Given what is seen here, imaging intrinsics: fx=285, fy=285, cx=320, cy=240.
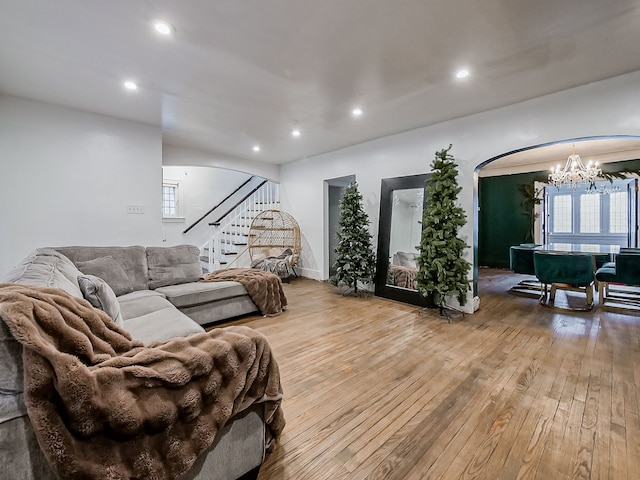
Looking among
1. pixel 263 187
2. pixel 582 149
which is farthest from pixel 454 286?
pixel 263 187

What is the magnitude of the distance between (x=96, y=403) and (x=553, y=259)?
17.2 ft

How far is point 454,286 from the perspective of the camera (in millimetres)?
3635

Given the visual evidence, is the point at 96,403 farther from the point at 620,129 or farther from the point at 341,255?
the point at 620,129

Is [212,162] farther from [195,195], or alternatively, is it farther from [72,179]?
[72,179]

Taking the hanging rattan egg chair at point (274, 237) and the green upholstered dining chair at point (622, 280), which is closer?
the green upholstered dining chair at point (622, 280)

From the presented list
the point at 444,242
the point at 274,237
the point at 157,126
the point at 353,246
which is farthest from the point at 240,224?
the point at 444,242

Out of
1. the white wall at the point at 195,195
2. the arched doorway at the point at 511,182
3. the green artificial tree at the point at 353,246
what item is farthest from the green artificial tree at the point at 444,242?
the white wall at the point at 195,195

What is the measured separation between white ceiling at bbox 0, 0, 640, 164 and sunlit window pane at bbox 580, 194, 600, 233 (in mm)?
5997

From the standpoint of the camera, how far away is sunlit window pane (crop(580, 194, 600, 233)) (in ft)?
23.5

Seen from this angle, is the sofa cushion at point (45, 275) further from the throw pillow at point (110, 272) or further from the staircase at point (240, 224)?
the staircase at point (240, 224)

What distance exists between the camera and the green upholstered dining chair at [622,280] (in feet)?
12.3

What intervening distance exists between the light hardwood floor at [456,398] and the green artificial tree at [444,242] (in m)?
0.45

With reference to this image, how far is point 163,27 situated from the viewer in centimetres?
212

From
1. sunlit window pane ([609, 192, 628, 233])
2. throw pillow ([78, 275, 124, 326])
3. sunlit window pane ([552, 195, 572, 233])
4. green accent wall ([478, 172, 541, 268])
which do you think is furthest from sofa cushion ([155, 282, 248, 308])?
sunlit window pane ([609, 192, 628, 233])
